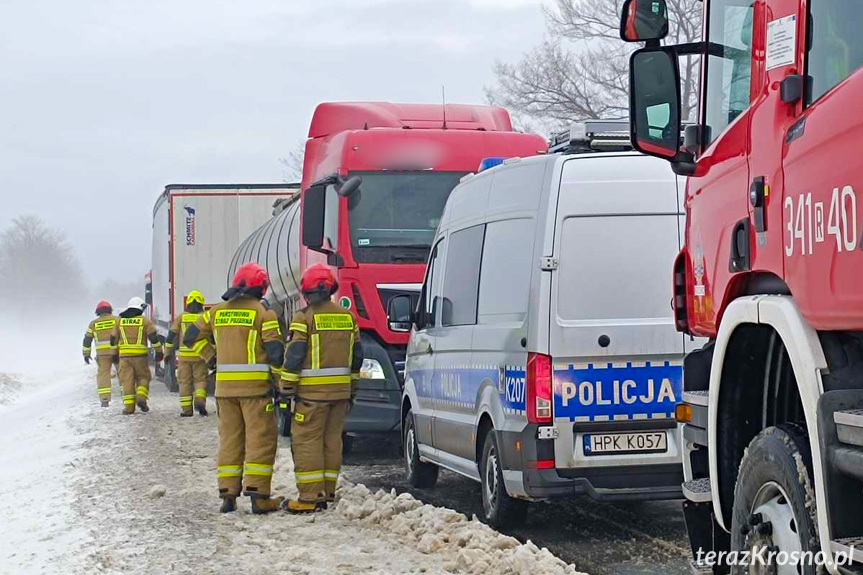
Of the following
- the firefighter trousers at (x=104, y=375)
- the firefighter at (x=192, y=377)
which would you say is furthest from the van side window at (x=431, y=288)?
the firefighter trousers at (x=104, y=375)

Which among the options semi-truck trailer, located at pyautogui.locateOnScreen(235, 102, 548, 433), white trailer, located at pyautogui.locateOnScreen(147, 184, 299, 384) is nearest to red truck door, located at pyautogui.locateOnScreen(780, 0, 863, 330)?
semi-truck trailer, located at pyautogui.locateOnScreen(235, 102, 548, 433)

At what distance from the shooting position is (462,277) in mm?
9547

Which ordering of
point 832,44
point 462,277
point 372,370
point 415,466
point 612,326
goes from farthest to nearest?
point 372,370, point 415,466, point 462,277, point 612,326, point 832,44

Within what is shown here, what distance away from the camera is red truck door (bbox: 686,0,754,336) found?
4602 millimetres

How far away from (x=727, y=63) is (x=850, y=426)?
1.93 metres

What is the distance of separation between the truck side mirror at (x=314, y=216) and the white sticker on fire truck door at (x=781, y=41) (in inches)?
371

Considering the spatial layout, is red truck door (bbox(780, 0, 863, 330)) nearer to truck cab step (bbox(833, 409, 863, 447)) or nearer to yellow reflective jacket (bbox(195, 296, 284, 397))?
truck cab step (bbox(833, 409, 863, 447))

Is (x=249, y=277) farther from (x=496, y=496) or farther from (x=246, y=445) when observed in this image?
(x=496, y=496)

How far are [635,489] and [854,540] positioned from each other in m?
4.50

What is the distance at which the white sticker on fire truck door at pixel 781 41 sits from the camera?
412 centimetres

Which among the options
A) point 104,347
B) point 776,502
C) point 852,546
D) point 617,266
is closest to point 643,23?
point 776,502

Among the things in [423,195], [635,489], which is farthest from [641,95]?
[423,195]

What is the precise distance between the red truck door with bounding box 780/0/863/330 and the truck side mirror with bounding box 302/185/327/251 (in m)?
9.75

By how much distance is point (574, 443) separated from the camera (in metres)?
7.86
